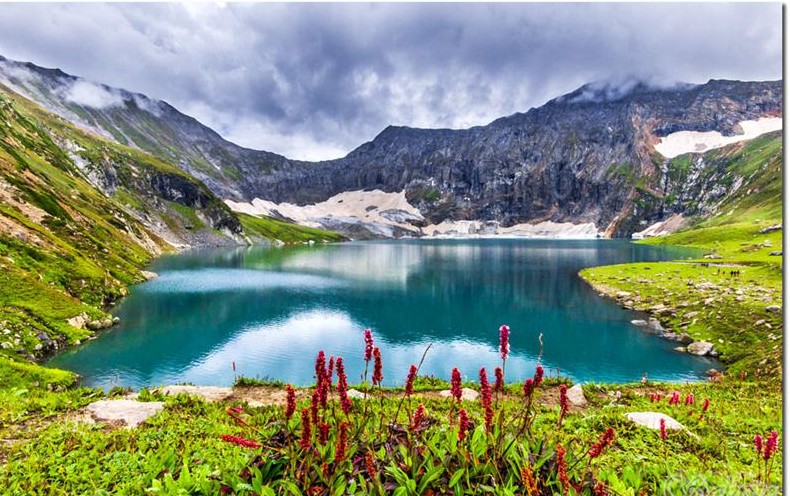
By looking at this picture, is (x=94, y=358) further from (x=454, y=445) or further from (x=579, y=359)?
(x=579, y=359)

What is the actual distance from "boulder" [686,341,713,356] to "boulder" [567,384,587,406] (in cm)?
2494

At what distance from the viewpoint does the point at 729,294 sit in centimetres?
4503

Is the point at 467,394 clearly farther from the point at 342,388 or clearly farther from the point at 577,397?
the point at 342,388

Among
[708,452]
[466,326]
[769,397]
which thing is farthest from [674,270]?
[708,452]

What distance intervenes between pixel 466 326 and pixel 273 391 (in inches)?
1305

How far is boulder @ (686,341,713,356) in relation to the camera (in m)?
34.7

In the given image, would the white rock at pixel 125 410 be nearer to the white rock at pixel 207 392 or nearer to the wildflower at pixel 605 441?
the white rock at pixel 207 392

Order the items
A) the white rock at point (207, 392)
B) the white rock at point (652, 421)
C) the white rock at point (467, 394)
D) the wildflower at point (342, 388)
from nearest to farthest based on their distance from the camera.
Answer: the wildflower at point (342, 388)
the white rock at point (652, 421)
the white rock at point (207, 392)
the white rock at point (467, 394)

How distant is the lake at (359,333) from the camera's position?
32125 mm

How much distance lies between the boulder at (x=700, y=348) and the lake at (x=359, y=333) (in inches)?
41.1

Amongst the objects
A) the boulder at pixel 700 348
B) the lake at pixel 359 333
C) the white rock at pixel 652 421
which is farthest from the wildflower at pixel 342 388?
the boulder at pixel 700 348

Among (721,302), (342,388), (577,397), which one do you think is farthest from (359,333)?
(342,388)

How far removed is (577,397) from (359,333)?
30.0 meters

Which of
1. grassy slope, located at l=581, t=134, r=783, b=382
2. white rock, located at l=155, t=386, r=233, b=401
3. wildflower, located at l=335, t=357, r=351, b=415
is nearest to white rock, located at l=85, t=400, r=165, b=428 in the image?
white rock, located at l=155, t=386, r=233, b=401
